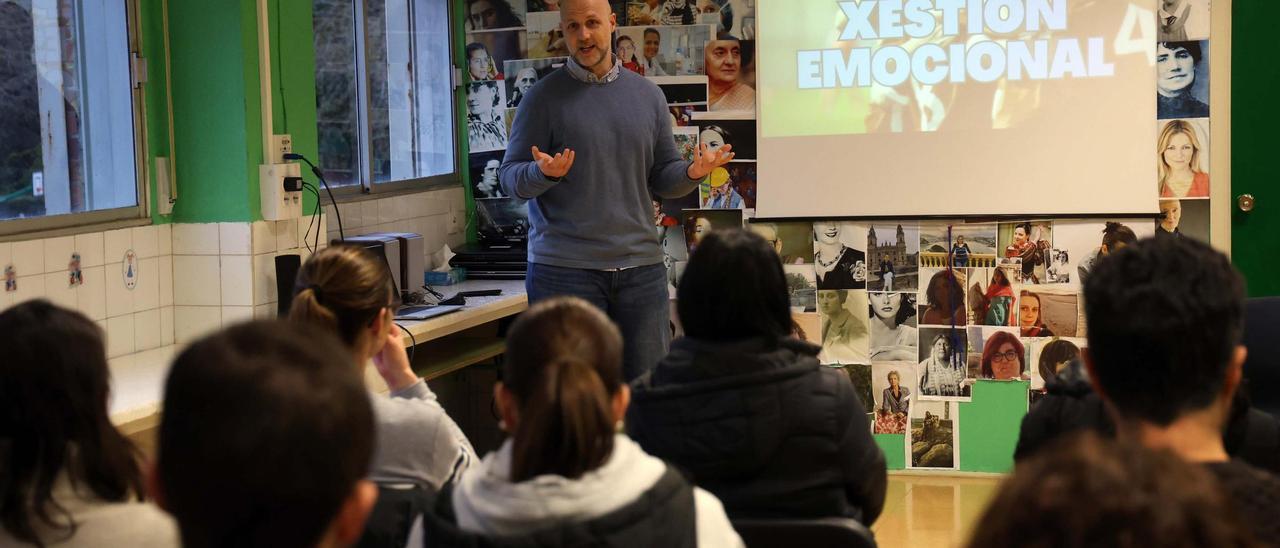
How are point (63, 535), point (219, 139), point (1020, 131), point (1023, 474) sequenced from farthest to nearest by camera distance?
point (1020, 131) < point (219, 139) < point (63, 535) < point (1023, 474)

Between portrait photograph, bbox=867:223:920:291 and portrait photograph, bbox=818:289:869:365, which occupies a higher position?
portrait photograph, bbox=867:223:920:291

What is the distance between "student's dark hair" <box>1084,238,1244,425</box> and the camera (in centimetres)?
154

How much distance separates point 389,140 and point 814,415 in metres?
3.34

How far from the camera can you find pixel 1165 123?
4.71 metres

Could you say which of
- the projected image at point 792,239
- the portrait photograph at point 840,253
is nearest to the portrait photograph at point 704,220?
the projected image at point 792,239

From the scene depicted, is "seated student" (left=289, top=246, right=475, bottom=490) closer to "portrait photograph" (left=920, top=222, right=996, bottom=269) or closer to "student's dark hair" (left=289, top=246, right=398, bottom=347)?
"student's dark hair" (left=289, top=246, right=398, bottom=347)

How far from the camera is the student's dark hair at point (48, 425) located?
154 cm

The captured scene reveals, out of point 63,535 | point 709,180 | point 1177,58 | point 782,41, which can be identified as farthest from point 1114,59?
point 63,535

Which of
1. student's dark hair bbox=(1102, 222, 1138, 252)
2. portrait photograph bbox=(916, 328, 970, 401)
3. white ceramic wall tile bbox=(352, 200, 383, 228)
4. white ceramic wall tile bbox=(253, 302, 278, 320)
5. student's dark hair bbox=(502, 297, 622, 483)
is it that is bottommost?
portrait photograph bbox=(916, 328, 970, 401)

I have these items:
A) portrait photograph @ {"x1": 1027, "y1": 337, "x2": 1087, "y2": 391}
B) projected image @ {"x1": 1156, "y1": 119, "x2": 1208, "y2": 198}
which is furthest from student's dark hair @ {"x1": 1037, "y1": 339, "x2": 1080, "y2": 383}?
projected image @ {"x1": 1156, "y1": 119, "x2": 1208, "y2": 198}

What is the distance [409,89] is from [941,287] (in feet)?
7.57

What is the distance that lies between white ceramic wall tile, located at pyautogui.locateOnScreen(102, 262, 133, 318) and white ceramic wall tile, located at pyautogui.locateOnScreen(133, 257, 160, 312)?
0.04 m

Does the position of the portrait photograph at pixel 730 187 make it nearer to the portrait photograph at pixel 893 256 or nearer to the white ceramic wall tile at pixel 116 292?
the portrait photograph at pixel 893 256

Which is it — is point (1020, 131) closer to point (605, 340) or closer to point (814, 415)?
point (814, 415)
